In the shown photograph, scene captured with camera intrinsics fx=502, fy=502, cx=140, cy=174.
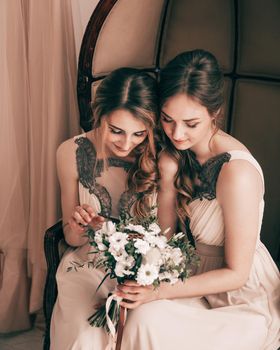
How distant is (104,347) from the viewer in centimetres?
165

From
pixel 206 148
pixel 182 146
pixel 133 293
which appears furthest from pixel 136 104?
pixel 133 293

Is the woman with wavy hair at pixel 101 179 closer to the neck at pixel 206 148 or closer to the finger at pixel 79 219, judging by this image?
the finger at pixel 79 219

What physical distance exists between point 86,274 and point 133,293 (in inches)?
13.9

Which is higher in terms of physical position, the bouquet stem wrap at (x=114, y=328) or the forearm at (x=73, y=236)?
the forearm at (x=73, y=236)

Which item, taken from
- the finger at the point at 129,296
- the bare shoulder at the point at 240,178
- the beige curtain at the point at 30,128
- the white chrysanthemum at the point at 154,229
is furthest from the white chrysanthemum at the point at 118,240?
the beige curtain at the point at 30,128

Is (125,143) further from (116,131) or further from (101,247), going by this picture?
(101,247)

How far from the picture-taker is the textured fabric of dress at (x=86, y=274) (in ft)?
5.52

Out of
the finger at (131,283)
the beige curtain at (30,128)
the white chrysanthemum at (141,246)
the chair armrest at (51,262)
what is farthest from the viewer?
the beige curtain at (30,128)

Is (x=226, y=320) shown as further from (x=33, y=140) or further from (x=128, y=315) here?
(x=33, y=140)

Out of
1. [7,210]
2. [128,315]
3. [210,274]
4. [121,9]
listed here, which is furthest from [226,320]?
[121,9]

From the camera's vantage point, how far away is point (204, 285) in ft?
5.82

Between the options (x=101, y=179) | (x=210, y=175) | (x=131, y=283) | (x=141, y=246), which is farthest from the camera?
(x=101, y=179)

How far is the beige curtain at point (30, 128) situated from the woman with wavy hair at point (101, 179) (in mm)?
262

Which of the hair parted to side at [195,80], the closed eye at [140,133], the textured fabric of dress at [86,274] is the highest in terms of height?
the hair parted to side at [195,80]
